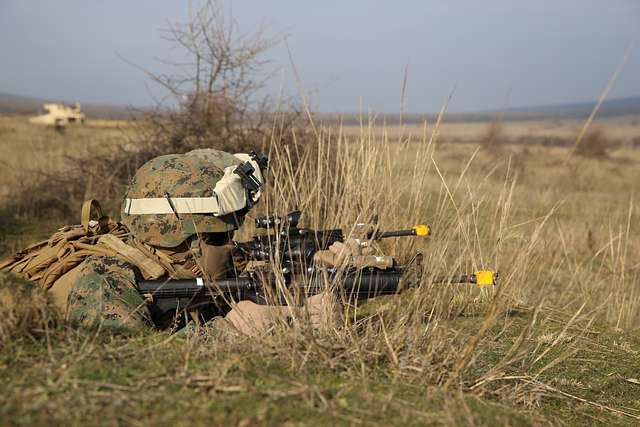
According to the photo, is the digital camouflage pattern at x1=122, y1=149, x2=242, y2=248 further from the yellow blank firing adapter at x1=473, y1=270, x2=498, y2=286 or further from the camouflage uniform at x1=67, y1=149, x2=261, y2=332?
the yellow blank firing adapter at x1=473, y1=270, x2=498, y2=286

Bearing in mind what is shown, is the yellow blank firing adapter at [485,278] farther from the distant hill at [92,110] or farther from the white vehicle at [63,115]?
the white vehicle at [63,115]

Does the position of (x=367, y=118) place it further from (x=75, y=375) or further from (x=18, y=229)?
(x=18, y=229)

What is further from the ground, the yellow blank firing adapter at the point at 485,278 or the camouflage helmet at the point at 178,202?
the camouflage helmet at the point at 178,202

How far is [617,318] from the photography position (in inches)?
227

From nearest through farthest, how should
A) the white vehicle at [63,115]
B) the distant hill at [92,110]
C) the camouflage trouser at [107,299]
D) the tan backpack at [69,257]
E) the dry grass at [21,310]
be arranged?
the dry grass at [21,310] → the camouflage trouser at [107,299] → the tan backpack at [69,257] → the distant hill at [92,110] → the white vehicle at [63,115]

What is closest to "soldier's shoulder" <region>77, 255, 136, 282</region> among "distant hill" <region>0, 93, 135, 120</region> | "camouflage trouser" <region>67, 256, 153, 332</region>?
"camouflage trouser" <region>67, 256, 153, 332</region>

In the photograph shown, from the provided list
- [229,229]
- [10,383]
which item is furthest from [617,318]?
[10,383]

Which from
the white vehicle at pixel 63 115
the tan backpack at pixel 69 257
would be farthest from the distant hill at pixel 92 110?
the tan backpack at pixel 69 257

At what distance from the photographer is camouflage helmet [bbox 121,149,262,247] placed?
3475mm

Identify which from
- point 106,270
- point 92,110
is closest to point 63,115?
point 106,270

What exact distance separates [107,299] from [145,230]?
1.66 ft

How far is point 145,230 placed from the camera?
11.4ft

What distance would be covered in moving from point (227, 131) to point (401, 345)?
626 centimetres

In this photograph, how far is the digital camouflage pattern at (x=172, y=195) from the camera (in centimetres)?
348
